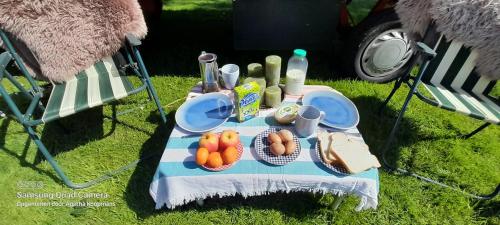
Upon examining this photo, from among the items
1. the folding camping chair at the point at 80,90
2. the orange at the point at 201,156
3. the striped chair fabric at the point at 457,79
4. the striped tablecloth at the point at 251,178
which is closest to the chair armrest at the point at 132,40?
the folding camping chair at the point at 80,90

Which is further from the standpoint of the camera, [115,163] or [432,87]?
[115,163]

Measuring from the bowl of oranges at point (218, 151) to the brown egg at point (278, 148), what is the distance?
224mm

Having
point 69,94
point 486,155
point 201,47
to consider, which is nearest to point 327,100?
point 486,155

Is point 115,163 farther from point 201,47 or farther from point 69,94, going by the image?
point 201,47

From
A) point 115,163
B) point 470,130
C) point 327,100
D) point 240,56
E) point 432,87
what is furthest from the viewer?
point 240,56

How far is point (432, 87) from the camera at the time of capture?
2.45m

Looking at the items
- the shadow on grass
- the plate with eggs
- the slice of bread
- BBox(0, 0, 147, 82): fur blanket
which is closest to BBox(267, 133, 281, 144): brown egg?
the plate with eggs

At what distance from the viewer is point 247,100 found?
1960mm

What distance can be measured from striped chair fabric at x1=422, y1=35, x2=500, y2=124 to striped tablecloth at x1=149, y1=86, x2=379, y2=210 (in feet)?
3.64

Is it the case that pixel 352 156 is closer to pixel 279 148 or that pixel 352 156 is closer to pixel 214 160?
pixel 279 148

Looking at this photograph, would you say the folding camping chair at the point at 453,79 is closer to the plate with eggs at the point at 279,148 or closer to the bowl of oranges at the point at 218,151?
the plate with eggs at the point at 279,148

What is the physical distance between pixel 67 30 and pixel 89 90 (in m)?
0.60

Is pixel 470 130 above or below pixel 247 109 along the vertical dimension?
below

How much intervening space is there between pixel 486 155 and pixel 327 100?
1.74 metres
